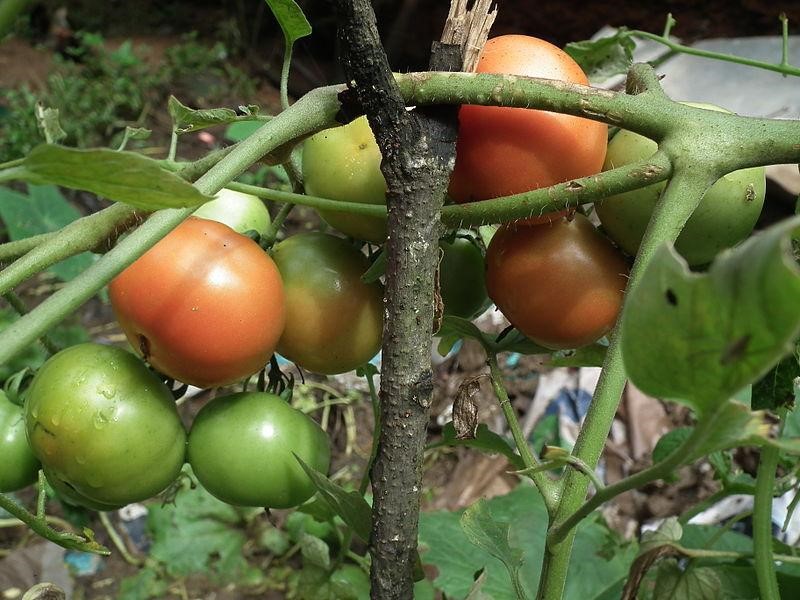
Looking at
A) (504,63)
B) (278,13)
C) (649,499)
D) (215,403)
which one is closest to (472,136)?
(504,63)

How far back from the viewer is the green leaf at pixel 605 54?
65cm

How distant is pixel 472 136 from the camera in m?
0.44

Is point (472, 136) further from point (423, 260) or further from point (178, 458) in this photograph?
point (178, 458)

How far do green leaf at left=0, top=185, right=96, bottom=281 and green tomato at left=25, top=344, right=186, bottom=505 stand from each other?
1479mm

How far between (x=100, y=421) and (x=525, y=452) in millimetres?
269

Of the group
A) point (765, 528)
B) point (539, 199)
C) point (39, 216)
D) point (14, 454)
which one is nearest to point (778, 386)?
point (765, 528)

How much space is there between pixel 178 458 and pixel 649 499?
1514mm

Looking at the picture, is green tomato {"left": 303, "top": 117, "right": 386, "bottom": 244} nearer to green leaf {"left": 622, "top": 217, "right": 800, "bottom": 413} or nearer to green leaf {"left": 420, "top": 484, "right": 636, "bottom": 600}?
green leaf {"left": 622, "top": 217, "right": 800, "bottom": 413}

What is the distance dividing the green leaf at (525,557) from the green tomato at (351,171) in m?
0.54

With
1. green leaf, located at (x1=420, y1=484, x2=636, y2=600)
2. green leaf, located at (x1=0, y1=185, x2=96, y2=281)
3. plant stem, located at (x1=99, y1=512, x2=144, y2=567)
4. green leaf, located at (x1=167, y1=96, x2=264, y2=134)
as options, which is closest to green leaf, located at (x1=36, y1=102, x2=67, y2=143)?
green leaf, located at (x1=167, y1=96, x2=264, y2=134)

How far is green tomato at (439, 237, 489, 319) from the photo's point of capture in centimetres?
58

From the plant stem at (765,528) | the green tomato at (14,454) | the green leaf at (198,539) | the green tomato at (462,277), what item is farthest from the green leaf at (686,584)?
the green leaf at (198,539)

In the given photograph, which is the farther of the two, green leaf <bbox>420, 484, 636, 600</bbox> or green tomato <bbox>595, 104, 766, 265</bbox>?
green leaf <bbox>420, 484, 636, 600</bbox>

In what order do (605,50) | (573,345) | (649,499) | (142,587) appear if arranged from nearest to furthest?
1. (573,345)
2. (605,50)
3. (142,587)
4. (649,499)
